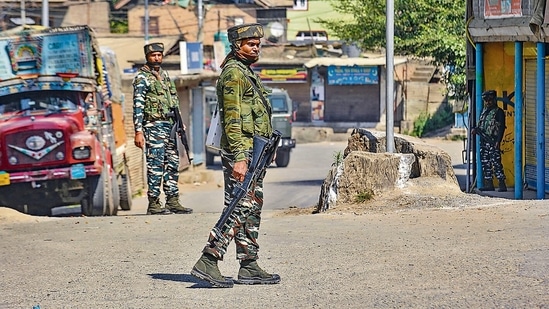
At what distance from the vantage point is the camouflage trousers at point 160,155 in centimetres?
1221

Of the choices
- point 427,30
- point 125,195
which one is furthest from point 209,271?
point 427,30

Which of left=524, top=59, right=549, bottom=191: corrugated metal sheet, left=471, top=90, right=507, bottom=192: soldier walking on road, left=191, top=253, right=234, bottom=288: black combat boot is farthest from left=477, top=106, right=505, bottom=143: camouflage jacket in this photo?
left=191, top=253, right=234, bottom=288: black combat boot

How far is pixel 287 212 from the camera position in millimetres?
14000

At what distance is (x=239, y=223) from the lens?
734 cm

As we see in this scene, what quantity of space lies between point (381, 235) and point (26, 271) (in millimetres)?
3222

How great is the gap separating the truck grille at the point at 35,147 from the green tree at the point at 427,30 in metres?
9.73

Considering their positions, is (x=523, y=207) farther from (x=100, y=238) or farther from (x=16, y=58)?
(x=16, y=58)

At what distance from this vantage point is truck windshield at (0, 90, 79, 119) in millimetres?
15391

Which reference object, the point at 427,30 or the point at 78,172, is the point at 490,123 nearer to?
the point at 427,30

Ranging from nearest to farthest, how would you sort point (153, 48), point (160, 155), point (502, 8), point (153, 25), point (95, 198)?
point (153, 48) < point (160, 155) < point (95, 198) < point (502, 8) < point (153, 25)

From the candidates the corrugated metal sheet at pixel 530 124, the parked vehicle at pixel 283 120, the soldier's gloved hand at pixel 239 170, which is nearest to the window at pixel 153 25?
the parked vehicle at pixel 283 120

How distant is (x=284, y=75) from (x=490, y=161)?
3067cm

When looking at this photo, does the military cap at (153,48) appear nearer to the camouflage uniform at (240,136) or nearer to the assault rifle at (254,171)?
the camouflage uniform at (240,136)

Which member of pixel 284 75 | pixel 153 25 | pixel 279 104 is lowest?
pixel 279 104
